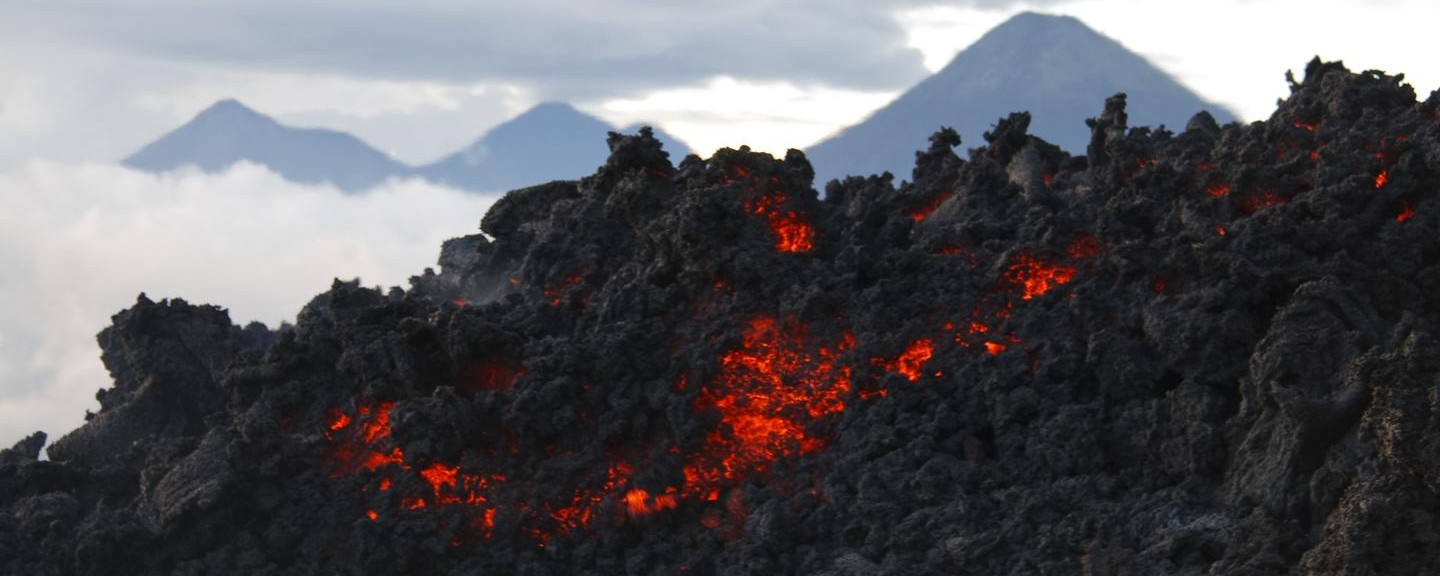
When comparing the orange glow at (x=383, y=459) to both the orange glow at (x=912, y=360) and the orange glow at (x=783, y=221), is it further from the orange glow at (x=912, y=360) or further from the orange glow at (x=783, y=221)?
the orange glow at (x=912, y=360)

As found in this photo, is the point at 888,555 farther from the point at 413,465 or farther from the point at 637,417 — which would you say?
the point at 413,465

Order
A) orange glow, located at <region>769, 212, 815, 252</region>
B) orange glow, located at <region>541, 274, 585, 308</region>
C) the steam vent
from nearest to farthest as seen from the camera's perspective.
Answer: the steam vent < orange glow, located at <region>769, 212, 815, 252</region> < orange glow, located at <region>541, 274, 585, 308</region>

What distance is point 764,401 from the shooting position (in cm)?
1895

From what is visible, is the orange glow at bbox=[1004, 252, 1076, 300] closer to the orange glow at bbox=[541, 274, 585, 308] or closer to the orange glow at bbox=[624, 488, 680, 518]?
the orange glow at bbox=[624, 488, 680, 518]

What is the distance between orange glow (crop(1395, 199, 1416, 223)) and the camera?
1878 centimetres

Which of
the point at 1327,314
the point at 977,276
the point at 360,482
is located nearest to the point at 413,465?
the point at 360,482

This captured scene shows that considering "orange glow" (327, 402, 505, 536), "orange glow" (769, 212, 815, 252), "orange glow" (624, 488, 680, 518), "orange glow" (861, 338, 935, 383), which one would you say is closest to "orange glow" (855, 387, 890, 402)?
"orange glow" (861, 338, 935, 383)

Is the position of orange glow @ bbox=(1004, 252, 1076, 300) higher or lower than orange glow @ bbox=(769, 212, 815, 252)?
lower

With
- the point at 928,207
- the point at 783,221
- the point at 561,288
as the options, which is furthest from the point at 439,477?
the point at 928,207

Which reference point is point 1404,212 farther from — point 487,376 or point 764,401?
point 487,376

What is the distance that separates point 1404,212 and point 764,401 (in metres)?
7.40

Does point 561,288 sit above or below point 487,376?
above

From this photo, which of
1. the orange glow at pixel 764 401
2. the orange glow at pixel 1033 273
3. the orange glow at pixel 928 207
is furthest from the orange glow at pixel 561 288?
the orange glow at pixel 1033 273

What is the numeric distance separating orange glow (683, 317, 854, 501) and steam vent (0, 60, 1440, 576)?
0.03 m
